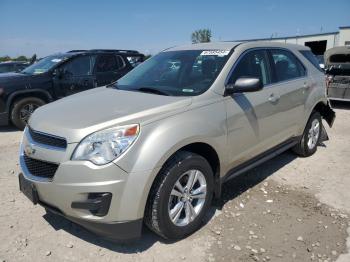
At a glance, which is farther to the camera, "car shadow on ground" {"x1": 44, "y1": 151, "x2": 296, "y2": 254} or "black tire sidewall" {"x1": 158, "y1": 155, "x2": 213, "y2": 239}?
"car shadow on ground" {"x1": 44, "y1": 151, "x2": 296, "y2": 254}

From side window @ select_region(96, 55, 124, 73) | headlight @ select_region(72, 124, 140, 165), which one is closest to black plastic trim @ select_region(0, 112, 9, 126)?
side window @ select_region(96, 55, 124, 73)

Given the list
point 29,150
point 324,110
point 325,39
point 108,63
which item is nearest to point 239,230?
point 29,150

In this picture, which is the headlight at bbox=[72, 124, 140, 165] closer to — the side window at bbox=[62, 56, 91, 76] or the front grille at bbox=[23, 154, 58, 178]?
the front grille at bbox=[23, 154, 58, 178]

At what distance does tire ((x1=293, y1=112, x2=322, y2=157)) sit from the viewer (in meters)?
5.39

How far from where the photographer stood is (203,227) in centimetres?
346

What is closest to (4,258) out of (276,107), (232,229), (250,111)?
(232,229)

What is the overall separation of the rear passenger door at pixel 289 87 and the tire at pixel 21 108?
5432 millimetres

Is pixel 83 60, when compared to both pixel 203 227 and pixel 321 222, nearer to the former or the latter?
pixel 203 227

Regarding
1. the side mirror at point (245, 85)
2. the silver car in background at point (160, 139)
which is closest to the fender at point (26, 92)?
the silver car in background at point (160, 139)

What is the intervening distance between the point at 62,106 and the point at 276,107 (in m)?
2.50

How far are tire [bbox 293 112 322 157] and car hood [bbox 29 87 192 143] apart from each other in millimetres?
2895

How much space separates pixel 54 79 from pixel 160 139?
5.82m

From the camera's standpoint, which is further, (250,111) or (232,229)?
(250,111)

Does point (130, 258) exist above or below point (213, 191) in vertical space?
below
